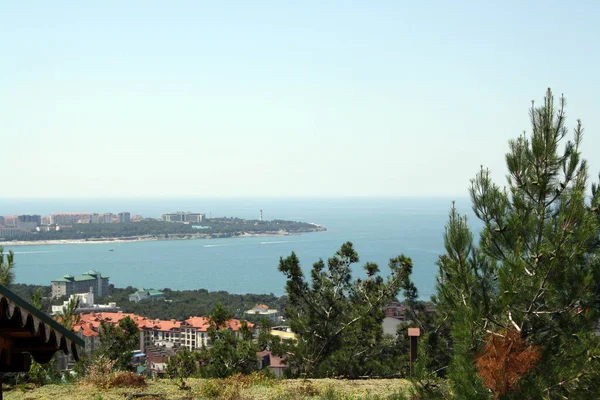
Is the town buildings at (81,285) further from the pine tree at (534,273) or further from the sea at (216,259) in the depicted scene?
the pine tree at (534,273)

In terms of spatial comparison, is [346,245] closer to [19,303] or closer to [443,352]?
[443,352]

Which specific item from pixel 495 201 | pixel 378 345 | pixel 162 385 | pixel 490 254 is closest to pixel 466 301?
pixel 490 254

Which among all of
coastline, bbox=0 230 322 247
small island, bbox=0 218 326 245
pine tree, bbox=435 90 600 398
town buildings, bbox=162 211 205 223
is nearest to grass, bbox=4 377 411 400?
pine tree, bbox=435 90 600 398

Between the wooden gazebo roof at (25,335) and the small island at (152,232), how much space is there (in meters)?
107

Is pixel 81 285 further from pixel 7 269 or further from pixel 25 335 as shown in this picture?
pixel 25 335

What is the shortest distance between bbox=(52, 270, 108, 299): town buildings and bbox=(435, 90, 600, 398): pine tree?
42.7 metres

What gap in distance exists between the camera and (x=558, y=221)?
4355 millimetres

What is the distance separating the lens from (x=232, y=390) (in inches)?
268

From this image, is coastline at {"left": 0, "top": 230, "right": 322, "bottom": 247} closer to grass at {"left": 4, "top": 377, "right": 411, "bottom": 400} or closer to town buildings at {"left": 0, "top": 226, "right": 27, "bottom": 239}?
town buildings at {"left": 0, "top": 226, "right": 27, "bottom": 239}

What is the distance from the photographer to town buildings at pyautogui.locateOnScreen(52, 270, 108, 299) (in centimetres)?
4540

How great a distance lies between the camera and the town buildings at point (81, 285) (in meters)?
45.4

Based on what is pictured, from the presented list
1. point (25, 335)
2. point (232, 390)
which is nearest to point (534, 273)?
point (25, 335)

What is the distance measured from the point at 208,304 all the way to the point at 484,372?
112ft

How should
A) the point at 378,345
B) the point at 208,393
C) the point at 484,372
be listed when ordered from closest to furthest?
the point at 484,372
the point at 208,393
the point at 378,345
